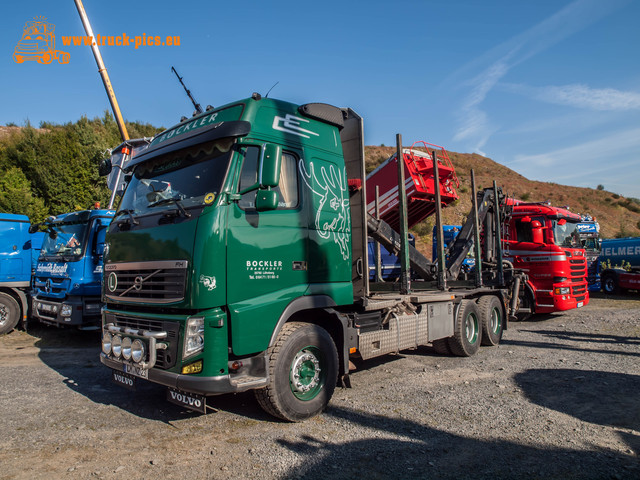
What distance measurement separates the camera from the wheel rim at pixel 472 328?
7.95 meters

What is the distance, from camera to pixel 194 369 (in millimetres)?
3979

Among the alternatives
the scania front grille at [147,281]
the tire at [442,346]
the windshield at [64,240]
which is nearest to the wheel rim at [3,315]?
the windshield at [64,240]

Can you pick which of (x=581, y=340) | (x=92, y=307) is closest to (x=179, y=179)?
(x=92, y=307)

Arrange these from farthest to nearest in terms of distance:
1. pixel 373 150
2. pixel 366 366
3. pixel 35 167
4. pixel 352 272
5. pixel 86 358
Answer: pixel 373 150
pixel 35 167
pixel 86 358
pixel 366 366
pixel 352 272

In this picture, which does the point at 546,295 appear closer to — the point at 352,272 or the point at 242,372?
the point at 352,272

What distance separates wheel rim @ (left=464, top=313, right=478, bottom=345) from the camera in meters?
7.95

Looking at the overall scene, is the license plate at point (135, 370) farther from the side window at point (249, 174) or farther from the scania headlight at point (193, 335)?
the side window at point (249, 174)

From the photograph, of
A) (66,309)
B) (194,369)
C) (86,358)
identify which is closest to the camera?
(194,369)

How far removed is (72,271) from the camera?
912 centimetres

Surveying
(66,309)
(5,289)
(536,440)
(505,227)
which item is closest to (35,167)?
(5,289)

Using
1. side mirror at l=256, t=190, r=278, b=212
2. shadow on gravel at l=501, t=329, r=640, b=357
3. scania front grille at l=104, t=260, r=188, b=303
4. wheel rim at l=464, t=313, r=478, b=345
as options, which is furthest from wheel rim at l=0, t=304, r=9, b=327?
shadow on gravel at l=501, t=329, r=640, b=357

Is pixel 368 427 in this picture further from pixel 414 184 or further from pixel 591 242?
pixel 591 242

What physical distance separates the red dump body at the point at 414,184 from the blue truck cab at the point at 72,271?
5.79 meters

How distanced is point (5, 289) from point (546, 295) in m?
13.2
